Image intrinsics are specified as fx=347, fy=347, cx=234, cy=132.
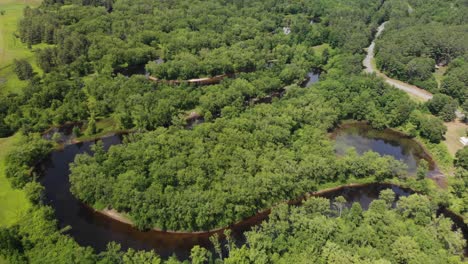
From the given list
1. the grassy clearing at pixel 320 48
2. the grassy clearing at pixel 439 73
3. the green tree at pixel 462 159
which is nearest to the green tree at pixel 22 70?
the grassy clearing at pixel 320 48

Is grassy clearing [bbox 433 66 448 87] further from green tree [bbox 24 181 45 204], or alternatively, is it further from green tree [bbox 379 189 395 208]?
green tree [bbox 24 181 45 204]

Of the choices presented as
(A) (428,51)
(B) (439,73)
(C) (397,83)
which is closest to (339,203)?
(C) (397,83)

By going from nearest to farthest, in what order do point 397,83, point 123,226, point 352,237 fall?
1. point 352,237
2. point 123,226
3. point 397,83

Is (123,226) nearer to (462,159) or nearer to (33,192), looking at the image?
(33,192)

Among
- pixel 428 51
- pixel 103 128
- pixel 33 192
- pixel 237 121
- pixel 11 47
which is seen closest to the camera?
pixel 33 192

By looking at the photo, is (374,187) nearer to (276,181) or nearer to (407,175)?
(407,175)

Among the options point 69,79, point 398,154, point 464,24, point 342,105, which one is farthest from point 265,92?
point 464,24

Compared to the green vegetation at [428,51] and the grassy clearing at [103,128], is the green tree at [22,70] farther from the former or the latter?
the green vegetation at [428,51]

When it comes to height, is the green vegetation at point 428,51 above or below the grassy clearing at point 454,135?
above
